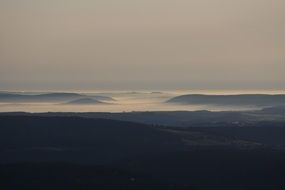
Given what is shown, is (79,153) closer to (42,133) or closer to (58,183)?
(42,133)

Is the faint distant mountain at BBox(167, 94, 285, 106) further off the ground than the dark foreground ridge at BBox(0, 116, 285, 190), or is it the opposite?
the faint distant mountain at BBox(167, 94, 285, 106)

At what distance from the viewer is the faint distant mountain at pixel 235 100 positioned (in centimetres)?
14480

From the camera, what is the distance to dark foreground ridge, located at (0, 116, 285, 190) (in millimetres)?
30625

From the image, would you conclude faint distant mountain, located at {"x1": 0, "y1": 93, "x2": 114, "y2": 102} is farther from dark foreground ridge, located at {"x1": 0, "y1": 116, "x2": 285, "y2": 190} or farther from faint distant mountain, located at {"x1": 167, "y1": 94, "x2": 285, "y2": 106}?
dark foreground ridge, located at {"x1": 0, "y1": 116, "x2": 285, "y2": 190}

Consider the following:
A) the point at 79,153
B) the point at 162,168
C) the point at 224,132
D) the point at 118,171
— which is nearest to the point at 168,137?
the point at 79,153

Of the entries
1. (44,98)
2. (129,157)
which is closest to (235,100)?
(44,98)

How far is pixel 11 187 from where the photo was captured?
2898 centimetres

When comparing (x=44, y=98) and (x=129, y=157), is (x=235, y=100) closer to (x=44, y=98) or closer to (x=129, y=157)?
(x=44, y=98)

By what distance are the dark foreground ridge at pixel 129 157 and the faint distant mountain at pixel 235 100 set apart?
265 feet

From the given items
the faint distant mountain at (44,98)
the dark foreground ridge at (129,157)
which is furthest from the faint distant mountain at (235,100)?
the dark foreground ridge at (129,157)

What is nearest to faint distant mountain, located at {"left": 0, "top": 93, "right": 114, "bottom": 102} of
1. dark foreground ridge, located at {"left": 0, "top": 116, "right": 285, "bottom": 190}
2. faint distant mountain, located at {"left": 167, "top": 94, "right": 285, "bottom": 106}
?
faint distant mountain, located at {"left": 167, "top": 94, "right": 285, "bottom": 106}

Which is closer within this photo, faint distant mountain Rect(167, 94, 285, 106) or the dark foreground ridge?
the dark foreground ridge

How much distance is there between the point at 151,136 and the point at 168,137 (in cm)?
112

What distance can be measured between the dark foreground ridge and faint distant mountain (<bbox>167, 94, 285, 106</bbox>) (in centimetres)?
8074
